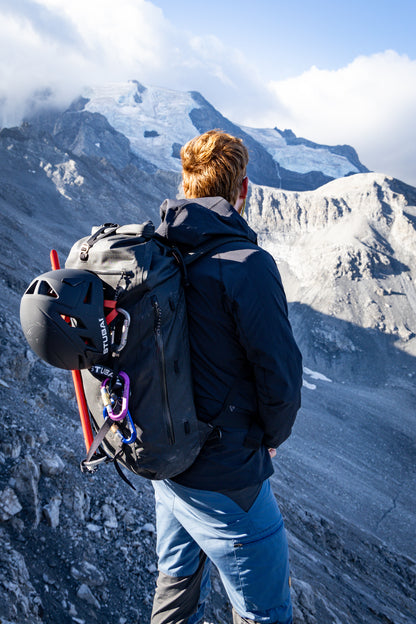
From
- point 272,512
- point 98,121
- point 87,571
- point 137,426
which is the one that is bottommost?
point 87,571

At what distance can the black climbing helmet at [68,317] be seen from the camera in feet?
5.02

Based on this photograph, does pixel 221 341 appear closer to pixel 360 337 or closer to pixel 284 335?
pixel 284 335

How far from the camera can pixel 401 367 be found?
31109mm

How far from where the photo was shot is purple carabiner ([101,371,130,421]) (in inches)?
62.8

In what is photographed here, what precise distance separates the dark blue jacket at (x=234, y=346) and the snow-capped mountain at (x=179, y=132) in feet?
243

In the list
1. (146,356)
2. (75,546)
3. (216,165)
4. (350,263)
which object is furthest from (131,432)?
(350,263)

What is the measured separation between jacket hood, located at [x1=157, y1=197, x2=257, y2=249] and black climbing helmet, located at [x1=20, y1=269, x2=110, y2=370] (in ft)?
1.33

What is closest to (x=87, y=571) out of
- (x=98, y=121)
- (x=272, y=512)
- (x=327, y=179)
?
(x=272, y=512)

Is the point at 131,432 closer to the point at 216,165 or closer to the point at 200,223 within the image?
the point at 200,223

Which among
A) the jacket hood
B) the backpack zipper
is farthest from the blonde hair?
the backpack zipper

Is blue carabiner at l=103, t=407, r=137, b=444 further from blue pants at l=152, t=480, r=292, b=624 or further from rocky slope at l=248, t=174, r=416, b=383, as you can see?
rocky slope at l=248, t=174, r=416, b=383

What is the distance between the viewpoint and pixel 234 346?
176 centimetres

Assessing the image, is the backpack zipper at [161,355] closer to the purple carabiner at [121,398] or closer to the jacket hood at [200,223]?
the purple carabiner at [121,398]

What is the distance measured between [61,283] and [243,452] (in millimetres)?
1069
